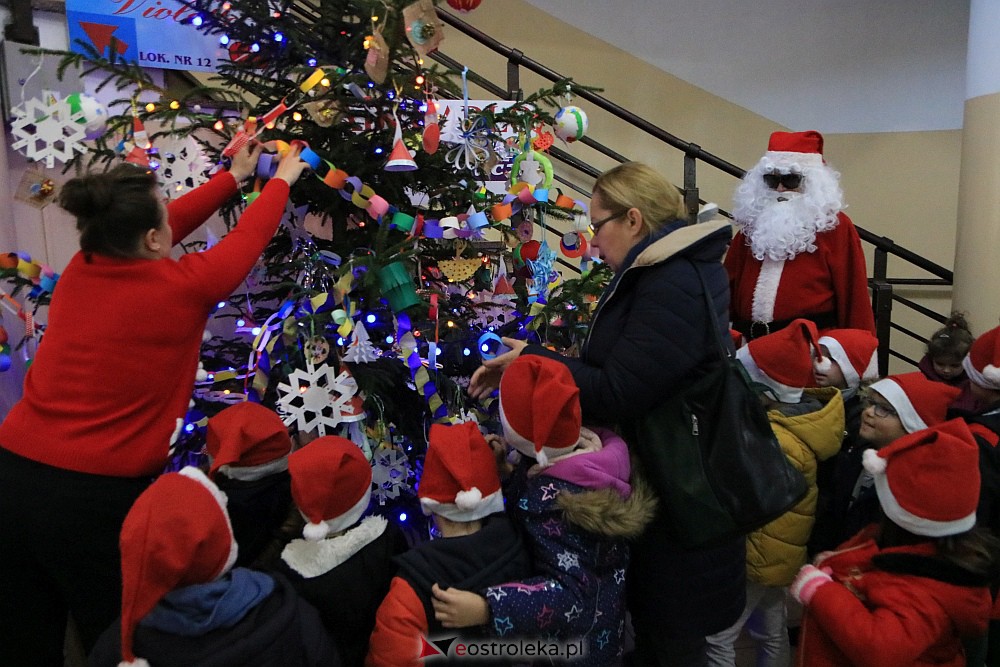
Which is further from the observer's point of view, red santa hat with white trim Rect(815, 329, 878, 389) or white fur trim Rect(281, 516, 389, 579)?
red santa hat with white trim Rect(815, 329, 878, 389)

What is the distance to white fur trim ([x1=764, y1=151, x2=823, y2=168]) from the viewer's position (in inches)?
109

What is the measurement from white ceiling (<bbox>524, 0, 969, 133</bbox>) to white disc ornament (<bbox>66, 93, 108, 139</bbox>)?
11.6 ft

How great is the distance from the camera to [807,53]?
15.8 ft

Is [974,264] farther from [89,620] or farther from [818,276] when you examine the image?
[89,620]

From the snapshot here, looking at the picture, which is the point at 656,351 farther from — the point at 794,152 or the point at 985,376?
the point at 794,152

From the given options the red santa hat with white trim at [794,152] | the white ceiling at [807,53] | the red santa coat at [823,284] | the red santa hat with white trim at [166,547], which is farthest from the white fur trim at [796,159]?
the red santa hat with white trim at [166,547]

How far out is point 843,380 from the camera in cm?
226

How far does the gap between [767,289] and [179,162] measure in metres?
2.14

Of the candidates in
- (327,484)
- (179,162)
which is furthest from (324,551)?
(179,162)

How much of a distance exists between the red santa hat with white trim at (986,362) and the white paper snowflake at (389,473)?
1.83 metres

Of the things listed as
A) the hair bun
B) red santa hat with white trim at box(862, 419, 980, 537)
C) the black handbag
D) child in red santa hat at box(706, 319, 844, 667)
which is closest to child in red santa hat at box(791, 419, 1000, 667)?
red santa hat with white trim at box(862, 419, 980, 537)

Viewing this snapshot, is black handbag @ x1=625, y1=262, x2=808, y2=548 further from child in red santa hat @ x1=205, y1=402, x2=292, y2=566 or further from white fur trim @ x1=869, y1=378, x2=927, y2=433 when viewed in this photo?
child in red santa hat @ x1=205, y1=402, x2=292, y2=566

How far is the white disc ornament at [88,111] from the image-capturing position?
1.91 metres

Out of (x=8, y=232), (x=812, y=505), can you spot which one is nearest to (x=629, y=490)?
(x=812, y=505)
